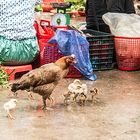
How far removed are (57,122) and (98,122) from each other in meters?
0.44

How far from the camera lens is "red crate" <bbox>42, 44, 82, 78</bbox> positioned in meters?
7.09

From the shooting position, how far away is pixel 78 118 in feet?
17.3

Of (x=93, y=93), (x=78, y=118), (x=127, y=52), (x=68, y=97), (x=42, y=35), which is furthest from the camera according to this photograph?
(x=127, y=52)

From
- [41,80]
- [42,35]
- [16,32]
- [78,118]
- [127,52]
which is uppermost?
[16,32]

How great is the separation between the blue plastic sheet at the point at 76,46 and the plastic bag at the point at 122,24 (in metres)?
0.82

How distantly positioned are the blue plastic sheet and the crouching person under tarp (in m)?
0.38

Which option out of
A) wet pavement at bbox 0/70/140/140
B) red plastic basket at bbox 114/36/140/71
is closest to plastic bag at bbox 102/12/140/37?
red plastic basket at bbox 114/36/140/71

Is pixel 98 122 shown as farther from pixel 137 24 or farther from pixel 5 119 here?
pixel 137 24

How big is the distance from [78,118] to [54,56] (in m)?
2.03

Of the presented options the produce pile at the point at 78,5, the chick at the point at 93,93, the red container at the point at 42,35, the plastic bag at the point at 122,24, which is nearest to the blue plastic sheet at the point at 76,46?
the red container at the point at 42,35

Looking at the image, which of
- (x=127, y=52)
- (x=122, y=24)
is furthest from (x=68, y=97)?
(x=122, y=24)

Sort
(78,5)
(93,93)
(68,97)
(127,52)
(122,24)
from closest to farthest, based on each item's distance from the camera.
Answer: (68,97) < (93,93) < (127,52) < (122,24) < (78,5)

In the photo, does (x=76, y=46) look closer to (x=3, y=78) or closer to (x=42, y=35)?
(x=42, y=35)

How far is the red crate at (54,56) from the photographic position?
709 centimetres
